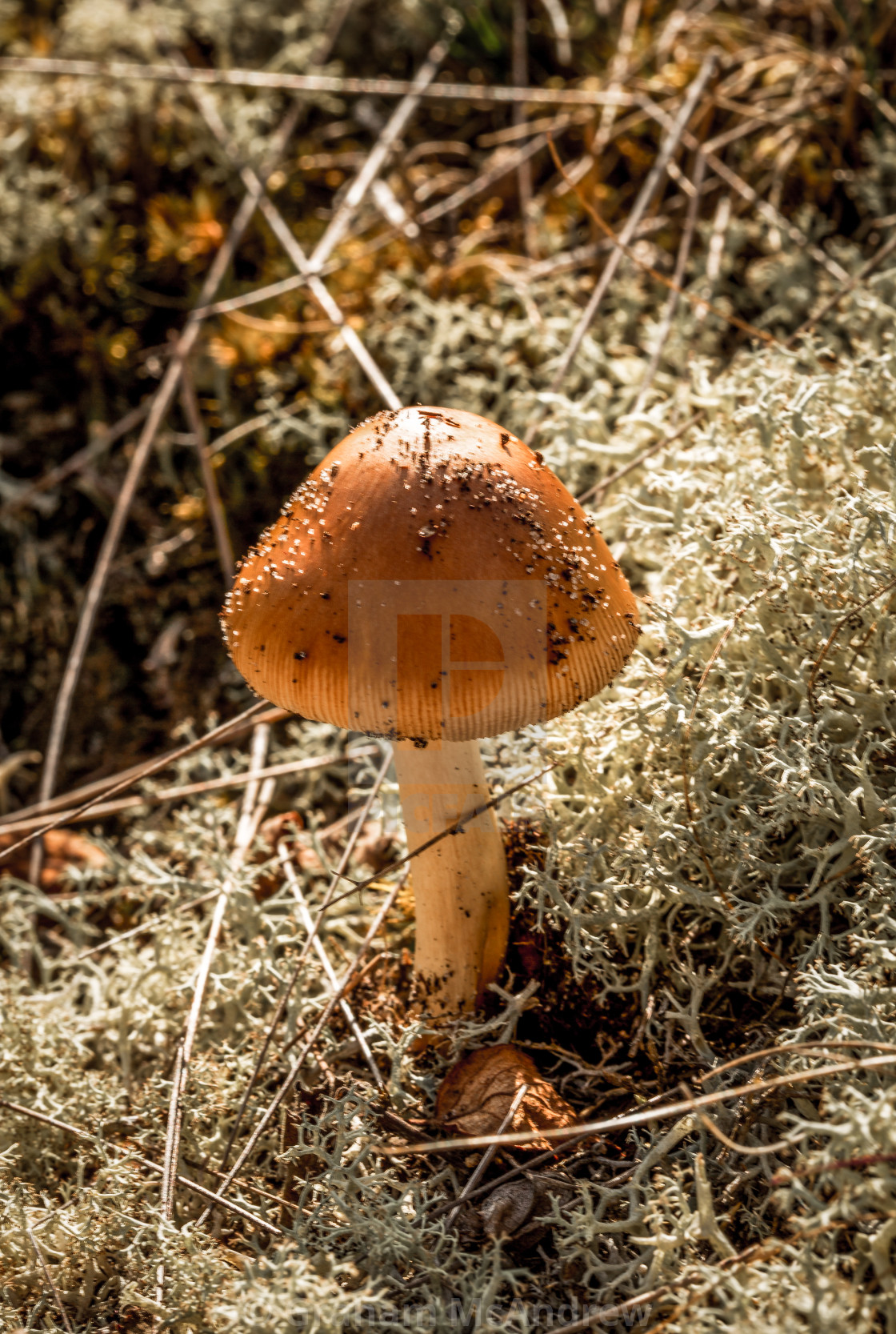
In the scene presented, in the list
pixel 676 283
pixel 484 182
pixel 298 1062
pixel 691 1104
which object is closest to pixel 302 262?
pixel 484 182

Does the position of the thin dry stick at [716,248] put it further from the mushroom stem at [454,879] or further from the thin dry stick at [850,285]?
the mushroom stem at [454,879]

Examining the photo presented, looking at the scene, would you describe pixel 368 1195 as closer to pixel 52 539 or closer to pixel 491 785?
pixel 491 785

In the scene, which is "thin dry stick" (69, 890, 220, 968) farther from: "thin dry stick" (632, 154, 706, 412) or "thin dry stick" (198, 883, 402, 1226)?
"thin dry stick" (632, 154, 706, 412)

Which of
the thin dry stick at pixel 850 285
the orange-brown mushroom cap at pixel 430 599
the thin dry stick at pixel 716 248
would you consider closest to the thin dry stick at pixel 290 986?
the orange-brown mushroom cap at pixel 430 599

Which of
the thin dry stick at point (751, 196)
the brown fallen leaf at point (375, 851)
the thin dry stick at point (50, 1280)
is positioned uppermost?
the thin dry stick at point (751, 196)

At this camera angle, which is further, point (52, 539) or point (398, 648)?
point (52, 539)

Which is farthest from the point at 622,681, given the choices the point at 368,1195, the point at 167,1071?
the point at 167,1071

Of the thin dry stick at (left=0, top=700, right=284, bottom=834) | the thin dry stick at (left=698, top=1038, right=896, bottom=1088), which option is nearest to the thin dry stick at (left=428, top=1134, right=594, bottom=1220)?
Result: the thin dry stick at (left=698, top=1038, right=896, bottom=1088)
